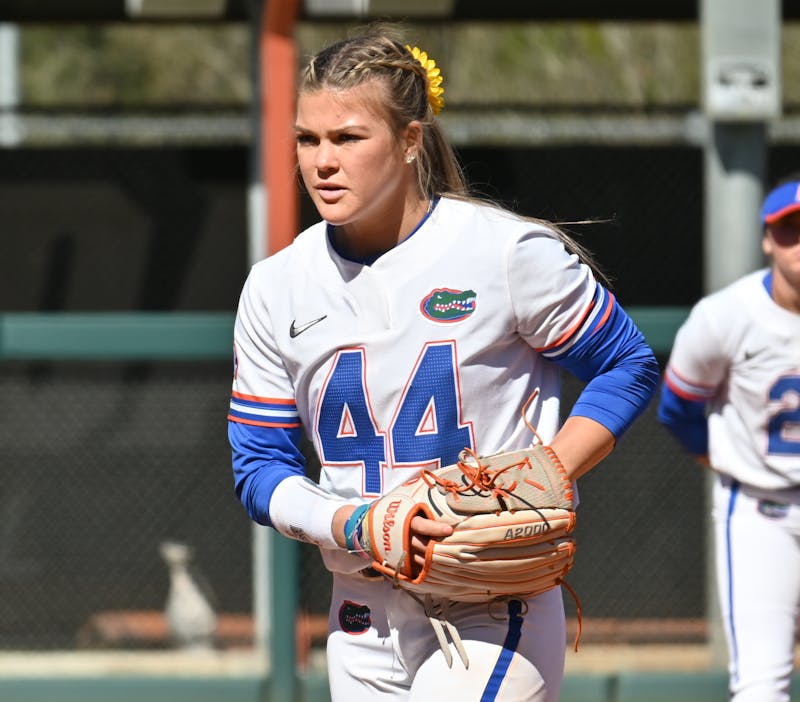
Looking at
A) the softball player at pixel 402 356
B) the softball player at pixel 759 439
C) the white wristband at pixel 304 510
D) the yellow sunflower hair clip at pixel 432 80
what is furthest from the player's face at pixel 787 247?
the white wristband at pixel 304 510

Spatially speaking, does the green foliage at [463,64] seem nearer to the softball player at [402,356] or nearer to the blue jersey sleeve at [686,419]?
the blue jersey sleeve at [686,419]

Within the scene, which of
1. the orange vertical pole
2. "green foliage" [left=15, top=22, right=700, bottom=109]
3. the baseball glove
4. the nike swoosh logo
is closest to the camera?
the baseball glove

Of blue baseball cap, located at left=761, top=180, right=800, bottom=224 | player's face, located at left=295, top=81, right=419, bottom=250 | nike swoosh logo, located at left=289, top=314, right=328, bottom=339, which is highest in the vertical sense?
player's face, located at left=295, top=81, right=419, bottom=250

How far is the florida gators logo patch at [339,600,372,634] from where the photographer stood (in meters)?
2.48

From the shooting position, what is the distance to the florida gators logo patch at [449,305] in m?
2.38

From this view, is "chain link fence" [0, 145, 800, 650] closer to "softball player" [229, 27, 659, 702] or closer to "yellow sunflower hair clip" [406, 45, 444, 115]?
"softball player" [229, 27, 659, 702]

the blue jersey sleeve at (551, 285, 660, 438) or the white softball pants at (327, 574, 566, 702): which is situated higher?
the blue jersey sleeve at (551, 285, 660, 438)

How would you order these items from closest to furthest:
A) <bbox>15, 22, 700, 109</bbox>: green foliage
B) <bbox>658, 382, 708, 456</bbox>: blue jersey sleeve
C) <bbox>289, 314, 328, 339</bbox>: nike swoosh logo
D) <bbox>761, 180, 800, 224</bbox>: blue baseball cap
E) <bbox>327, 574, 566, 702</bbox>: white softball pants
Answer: <bbox>327, 574, 566, 702</bbox>: white softball pants < <bbox>289, 314, 328, 339</bbox>: nike swoosh logo < <bbox>761, 180, 800, 224</bbox>: blue baseball cap < <bbox>658, 382, 708, 456</bbox>: blue jersey sleeve < <bbox>15, 22, 700, 109</bbox>: green foliage

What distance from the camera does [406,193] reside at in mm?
2471

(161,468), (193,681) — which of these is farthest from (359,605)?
(161,468)

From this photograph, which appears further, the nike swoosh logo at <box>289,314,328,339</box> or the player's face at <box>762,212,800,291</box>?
the player's face at <box>762,212,800,291</box>

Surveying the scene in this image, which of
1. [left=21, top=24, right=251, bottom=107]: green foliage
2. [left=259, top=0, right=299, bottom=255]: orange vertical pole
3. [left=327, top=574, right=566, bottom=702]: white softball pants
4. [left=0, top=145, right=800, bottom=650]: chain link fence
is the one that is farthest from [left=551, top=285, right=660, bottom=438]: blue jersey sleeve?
[left=21, top=24, right=251, bottom=107]: green foliage

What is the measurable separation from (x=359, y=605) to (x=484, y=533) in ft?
1.28

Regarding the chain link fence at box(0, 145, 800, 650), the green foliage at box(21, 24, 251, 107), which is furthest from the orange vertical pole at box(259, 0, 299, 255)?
the green foliage at box(21, 24, 251, 107)
